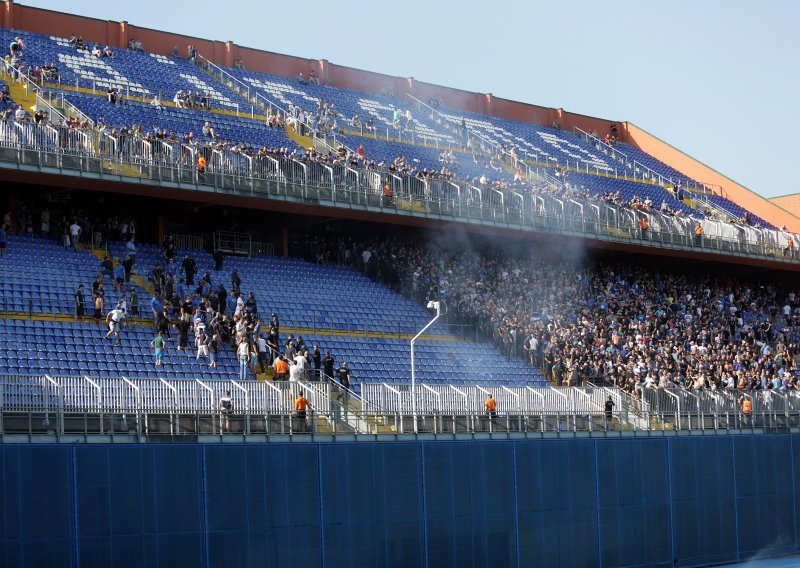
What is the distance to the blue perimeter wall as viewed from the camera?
21.6 meters

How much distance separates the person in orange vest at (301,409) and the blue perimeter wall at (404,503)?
28.3 inches

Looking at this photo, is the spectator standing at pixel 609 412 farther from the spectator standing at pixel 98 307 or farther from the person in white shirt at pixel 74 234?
the person in white shirt at pixel 74 234

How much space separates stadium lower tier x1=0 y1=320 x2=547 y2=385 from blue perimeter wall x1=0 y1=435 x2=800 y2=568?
16.7ft

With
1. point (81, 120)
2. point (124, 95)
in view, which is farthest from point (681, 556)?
point (124, 95)

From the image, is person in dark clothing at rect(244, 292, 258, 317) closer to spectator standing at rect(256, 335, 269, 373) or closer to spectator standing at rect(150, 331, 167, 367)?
spectator standing at rect(256, 335, 269, 373)

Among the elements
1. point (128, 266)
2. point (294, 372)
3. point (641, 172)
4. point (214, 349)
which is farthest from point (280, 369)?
point (641, 172)

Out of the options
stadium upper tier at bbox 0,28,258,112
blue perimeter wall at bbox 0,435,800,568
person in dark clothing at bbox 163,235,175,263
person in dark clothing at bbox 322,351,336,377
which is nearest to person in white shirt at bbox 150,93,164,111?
stadium upper tier at bbox 0,28,258,112

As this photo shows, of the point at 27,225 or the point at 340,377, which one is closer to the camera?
the point at 340,377

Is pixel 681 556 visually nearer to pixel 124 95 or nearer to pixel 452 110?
pixel 124 95

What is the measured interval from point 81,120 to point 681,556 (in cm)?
2095

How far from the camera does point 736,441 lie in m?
33.6

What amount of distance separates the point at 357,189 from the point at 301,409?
14879 millimetres

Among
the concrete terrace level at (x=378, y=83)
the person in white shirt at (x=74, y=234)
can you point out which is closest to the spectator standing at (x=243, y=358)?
the person in white shirt at (x=74, y=234)

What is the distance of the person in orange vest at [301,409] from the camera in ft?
83.1
